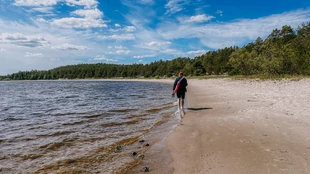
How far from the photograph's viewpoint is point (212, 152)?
6.89 m

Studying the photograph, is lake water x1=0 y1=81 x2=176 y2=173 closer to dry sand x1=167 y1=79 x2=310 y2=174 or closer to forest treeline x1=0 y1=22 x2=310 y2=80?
dry sand x1=167 y1=79 x2=310 y2=174

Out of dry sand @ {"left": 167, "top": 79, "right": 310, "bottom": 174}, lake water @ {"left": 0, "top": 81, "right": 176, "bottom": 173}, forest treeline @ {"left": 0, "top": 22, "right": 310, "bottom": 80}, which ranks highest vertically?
forest treeline @ {"left": 0, "top": 22, "right": 310, "bottom": 80}

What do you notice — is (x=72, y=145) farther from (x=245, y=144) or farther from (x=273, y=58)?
(x=273, y=58)

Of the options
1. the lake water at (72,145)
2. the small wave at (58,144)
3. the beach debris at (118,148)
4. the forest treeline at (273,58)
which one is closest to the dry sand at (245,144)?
the lake water at (72,145)

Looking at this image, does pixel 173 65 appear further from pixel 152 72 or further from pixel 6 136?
pixel 6 136

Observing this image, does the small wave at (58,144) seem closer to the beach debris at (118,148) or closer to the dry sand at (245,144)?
the beach debris at (118,148)

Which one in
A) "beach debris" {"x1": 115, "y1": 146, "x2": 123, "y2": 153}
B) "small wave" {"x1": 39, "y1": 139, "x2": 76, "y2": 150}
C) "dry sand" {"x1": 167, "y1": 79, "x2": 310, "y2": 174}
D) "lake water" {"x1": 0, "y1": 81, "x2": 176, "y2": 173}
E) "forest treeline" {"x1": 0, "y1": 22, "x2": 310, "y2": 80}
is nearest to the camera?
"dry sand" {"x1": 167, "y1": 79, "x2": 310, "y2": 174}

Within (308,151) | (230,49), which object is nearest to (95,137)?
(308,151)

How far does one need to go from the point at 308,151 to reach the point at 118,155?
613 centimetres

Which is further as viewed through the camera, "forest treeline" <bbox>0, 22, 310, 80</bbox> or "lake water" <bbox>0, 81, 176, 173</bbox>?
"forest treeline" <bbox>0, 22, 310, 80</bbox>

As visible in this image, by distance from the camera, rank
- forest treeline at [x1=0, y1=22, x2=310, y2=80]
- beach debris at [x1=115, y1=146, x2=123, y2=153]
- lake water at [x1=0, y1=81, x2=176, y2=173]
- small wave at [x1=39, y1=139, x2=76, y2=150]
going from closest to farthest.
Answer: lake water at [x1=0, y1=81, x2=176, y2=173] < beach debris at [x1=115, y1=146, x2=123, y2=153] < small wave at [x1=39, y1=139, x2=76, y2=150] < forest treeline at [x1=0, y1=22, x2=310, y2=80]

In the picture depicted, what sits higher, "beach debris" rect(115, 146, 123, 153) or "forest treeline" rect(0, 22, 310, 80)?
"forest treeline" rect(0, 22, 310, 80)

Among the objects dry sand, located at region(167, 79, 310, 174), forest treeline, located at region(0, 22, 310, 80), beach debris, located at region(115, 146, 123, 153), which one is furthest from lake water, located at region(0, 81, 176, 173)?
forest treeline, located at region(0, 22, 310, 80)

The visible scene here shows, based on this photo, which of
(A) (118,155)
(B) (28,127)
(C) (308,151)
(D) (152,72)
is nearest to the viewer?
(C) (308,151)
